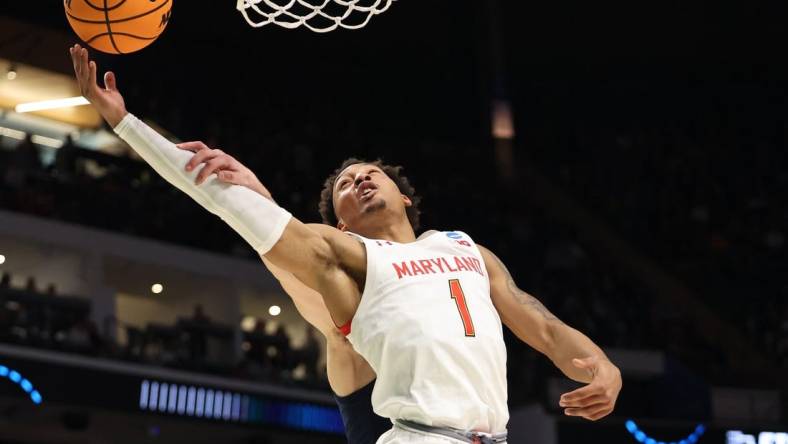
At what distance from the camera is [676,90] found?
65.3ft

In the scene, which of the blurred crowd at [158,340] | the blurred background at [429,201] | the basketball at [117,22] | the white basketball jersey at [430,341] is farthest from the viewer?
the blurred background at [429,201]

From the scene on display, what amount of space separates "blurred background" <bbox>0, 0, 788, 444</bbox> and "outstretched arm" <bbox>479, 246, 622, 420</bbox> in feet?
25.8

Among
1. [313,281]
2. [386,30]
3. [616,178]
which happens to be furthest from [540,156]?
[313,281]

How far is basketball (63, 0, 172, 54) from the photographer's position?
162 inches

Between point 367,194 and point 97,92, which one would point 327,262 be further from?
point 97,92

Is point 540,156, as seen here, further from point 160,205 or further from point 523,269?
point 160,205

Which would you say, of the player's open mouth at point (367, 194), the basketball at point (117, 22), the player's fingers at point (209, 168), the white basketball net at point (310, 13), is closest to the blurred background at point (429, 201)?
the white basketball net at point (310, 13)

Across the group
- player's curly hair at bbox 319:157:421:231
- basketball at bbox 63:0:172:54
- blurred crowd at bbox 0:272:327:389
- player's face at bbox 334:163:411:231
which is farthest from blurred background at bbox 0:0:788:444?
player's face at bbox 334:163:411:231

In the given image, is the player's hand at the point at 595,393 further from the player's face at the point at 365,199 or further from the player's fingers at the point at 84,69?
the player's fingers at the point at 84,69

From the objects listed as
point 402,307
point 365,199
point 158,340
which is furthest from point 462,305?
point 158,340

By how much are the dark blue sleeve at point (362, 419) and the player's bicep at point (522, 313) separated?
0.47m

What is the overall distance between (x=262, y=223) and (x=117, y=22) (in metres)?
1.46

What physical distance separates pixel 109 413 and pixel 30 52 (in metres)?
6.87

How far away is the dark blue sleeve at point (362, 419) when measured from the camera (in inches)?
138
